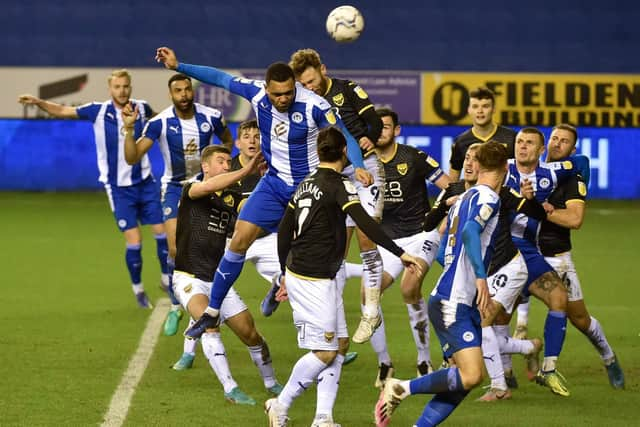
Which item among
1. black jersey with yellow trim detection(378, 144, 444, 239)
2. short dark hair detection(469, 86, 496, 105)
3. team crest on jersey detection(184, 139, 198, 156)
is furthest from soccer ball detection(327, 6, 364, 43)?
team crest on jersey detection(184, 139, 198, 156)

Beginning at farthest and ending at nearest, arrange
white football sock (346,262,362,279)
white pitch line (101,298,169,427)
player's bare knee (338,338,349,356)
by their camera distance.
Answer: white football sock (346,262,362,279) < white pitch line (101,298,169,427) < player's bare knee (338,338,349,356)

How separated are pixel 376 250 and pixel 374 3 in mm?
19943

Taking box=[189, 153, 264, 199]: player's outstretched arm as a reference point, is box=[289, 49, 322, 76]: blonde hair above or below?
above

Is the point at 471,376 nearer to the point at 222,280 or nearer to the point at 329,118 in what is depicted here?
the point at 222,280

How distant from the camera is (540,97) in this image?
1070 inches

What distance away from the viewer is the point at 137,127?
43.9 ft

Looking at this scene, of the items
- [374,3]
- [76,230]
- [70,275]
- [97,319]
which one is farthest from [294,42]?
[97,319]

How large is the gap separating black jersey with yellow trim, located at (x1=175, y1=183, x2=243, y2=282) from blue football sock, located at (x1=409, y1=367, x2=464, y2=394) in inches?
94.4

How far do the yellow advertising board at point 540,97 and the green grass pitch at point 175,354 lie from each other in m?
9.78

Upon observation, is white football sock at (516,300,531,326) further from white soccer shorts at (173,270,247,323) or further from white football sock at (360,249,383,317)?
white soccer shorts at (173,270,247,323)

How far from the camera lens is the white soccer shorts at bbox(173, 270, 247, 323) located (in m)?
8.75

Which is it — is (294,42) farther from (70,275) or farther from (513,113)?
(70,275)

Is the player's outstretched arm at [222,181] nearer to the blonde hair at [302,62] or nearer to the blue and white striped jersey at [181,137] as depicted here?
Result: the blonde hair at [302,62]

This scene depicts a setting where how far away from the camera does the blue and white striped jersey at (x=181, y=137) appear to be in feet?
39.2
